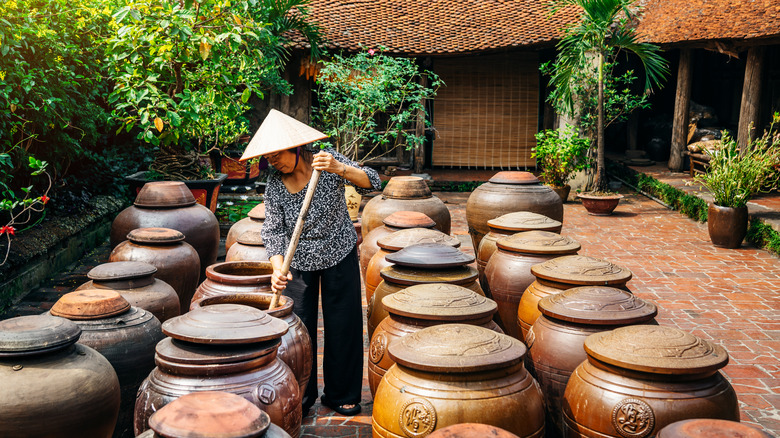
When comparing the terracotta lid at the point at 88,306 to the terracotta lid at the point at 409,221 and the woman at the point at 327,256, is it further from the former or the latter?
the terracotta lid at the point at 409,221

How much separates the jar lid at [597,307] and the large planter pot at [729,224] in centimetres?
641

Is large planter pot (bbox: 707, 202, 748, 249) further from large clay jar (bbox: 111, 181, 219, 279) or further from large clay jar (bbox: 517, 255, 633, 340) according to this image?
large clay jar (bbox: 111, 181, 219, 279)

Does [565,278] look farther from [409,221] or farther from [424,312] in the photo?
[409,221]

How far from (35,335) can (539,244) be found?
3152 mm

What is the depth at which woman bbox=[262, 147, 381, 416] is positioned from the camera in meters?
4.01

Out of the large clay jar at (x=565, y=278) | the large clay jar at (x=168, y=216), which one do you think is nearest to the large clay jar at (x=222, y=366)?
the large clay jar at (x=565, y=278)

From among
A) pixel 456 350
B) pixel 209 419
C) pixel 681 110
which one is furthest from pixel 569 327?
pixel 681 110

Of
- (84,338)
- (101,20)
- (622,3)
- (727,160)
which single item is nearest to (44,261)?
(101,20)

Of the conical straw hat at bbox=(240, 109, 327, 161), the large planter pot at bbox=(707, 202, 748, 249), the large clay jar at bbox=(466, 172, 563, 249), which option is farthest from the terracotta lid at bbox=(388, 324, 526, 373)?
the large planter pot at bbox=(707, 202, 748, 249)

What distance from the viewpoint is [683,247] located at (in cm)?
952

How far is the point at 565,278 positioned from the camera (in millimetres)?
4031

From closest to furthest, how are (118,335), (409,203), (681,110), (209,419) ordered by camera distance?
(209,419) < (118,335) < (409,203) < (681,110)

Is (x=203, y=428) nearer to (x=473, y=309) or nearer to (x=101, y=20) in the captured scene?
(x=473, y=309)

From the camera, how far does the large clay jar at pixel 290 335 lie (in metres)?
3.59
